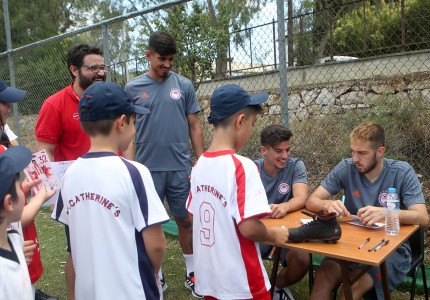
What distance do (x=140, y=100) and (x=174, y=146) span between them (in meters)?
0.47

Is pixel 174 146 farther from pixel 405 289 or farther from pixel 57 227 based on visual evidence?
pixel 57 227

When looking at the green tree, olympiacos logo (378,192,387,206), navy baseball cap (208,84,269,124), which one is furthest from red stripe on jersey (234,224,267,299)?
the green tree

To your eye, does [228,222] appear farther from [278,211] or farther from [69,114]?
[69,114]

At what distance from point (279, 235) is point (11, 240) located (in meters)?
1.21

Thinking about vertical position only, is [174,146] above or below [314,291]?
above

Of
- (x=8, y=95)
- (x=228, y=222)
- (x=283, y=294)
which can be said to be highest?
(x=8, y=95)

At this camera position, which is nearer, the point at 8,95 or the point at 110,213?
the point at 110,213

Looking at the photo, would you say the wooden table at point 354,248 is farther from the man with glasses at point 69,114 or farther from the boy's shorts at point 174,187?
the man with glasses at point 69,114

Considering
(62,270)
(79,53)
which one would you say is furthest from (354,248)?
(62,270)

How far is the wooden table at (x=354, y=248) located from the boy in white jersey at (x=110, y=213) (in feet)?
2.78

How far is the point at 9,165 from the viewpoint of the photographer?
1631 millimetres

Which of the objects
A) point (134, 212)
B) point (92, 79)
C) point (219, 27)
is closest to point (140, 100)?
point (92, 79)

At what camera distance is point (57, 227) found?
19.6 ft

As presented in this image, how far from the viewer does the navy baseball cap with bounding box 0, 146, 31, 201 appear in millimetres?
1583
